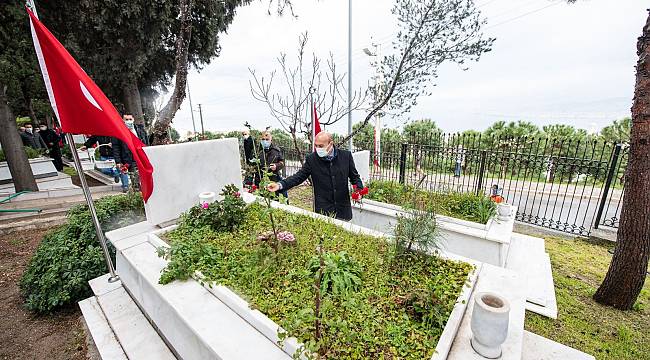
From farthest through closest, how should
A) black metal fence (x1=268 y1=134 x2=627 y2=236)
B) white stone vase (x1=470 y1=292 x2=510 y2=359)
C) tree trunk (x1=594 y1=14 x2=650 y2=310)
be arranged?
black metal fence (x1=268 y1=134 x2=627 y2=236), tree trunk (x1=594 y1=14 x2=650 y2=310), white stone vase (x1=470 y1=292 x2=510 y2=359)

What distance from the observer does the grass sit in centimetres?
310

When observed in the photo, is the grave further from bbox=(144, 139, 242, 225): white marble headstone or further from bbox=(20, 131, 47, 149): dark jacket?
bbox=(20, 131, 47, 149): dark jacket

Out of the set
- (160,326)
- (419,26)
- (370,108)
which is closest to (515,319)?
(160,326)

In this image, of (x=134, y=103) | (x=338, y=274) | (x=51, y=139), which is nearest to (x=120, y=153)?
(x=51, y=139)

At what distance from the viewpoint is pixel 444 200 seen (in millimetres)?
5609

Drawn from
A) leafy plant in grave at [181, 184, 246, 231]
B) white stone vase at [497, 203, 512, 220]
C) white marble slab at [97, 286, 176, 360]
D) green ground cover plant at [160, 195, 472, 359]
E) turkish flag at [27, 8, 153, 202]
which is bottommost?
white marble slab at [97, 286, 176, 360]

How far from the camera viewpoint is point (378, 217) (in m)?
5.56

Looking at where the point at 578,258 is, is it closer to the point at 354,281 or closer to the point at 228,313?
the point at 354,281

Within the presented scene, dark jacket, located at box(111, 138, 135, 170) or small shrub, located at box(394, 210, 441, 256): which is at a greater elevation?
dark jacket, located at box(111, 138, 135, 170)

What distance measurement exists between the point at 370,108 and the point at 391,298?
4.60 meters

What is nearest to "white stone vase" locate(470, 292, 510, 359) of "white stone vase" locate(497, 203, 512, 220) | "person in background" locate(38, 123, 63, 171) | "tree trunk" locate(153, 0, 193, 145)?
"white stone vase" locate(497, 203, 512, 220)

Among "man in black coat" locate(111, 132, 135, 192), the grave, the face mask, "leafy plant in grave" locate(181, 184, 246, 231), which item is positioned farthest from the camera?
"man in black coat" locate(111, 132, 135, 192)

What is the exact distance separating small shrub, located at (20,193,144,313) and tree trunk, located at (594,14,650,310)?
741cm

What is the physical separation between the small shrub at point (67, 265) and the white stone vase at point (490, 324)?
193 inches
